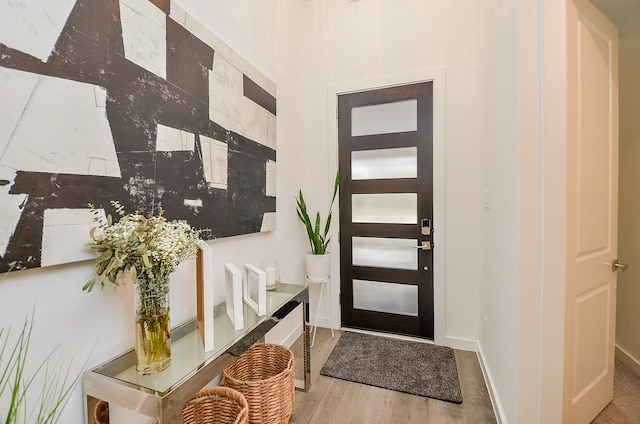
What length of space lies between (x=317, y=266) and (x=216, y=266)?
110 centimetres

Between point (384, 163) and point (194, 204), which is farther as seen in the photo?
point (384, 163)

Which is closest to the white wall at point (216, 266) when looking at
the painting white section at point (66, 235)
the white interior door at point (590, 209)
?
the painting white section at point (66, 235)

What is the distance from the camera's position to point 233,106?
1.81m

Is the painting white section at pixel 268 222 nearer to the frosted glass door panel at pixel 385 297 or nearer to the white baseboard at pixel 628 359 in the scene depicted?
the frosted glass door panel at pixel 385 297

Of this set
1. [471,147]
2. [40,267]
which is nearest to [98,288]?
[40,267]

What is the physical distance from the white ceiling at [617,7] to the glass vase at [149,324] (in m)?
2.70

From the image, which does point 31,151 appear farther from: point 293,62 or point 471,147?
point 471,147

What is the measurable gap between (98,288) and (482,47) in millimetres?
2977

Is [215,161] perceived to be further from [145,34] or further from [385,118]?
[385,118]

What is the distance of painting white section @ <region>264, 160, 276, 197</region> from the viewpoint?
221 cm

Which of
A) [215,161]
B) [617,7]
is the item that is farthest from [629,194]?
[215,161]

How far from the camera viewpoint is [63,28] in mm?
951

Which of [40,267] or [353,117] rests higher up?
[353,117]

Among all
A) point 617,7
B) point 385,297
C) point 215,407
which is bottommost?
point 215,407
